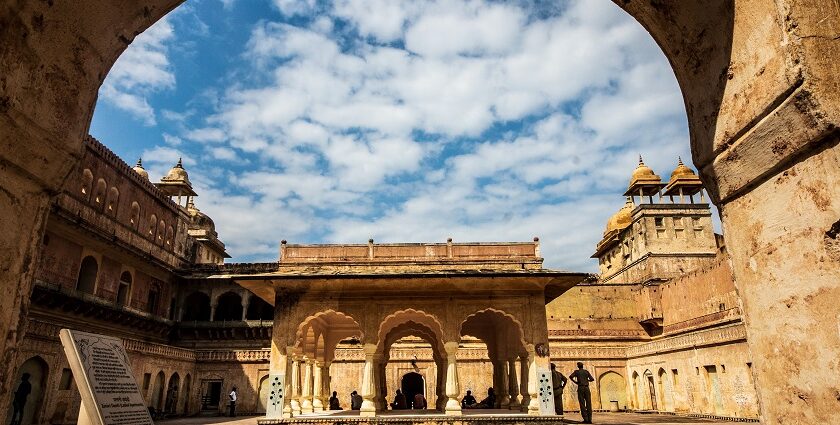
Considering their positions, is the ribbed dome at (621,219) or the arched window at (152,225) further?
the ribbed dome at (621,219)

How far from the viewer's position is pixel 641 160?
37.0 metres

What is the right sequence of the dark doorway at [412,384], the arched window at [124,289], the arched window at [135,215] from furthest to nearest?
the arched window at [135,215] < the dark doorway at [412,384] < the arched window at [124,289]

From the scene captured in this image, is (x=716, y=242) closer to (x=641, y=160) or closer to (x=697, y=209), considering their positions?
(x=697, y=209)

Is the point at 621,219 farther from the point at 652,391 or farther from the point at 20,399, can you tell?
the point at 20,399

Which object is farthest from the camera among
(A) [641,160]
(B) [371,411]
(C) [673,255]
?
(A) [641,160]

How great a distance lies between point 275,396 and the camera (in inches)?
456

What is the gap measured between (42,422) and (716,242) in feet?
112

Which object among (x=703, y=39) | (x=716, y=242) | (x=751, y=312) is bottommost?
(x=751, y=312)

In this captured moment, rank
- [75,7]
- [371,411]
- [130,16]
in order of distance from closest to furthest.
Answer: [75,7] < [130,16] < [371,411]

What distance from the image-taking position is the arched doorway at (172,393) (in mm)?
20469

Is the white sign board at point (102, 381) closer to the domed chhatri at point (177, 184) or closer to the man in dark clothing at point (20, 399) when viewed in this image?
the man in dark clothing at point (20, 399)

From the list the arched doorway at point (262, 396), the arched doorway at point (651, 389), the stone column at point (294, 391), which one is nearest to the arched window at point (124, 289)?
the arched doorway at point (262, 396)

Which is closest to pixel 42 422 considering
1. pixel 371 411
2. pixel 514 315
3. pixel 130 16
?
pixel 371 411

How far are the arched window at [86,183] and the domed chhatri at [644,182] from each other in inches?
1211
